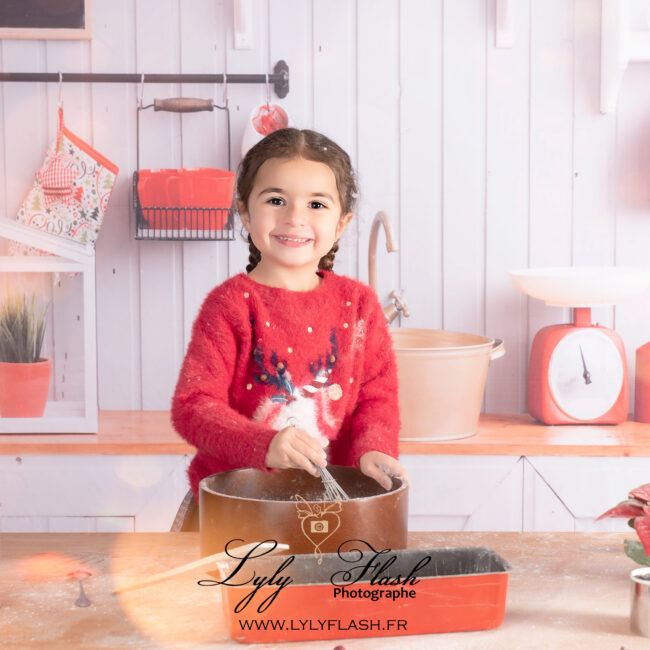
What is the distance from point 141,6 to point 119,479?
3.82 ft

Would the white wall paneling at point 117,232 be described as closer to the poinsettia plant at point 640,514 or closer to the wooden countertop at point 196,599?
the wooden countertop at point 196,599

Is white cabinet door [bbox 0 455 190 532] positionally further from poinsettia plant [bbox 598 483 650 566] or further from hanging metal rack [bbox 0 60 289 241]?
poinsettia plant [bbox 598 483 650 566]

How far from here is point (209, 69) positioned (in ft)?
7.35

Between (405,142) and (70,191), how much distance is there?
2.75 feet

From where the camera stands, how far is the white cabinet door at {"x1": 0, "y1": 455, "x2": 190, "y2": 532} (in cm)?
190

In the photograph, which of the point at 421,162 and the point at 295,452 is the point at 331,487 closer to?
the point at 295,452

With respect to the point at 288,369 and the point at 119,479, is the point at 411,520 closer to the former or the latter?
the point at 119,479

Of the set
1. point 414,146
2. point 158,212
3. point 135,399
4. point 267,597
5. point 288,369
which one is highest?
point 414,146

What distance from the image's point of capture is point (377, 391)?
4.00 ft

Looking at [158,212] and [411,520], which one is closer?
[411,520]

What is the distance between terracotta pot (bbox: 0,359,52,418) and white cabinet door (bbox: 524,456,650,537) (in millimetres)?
1055

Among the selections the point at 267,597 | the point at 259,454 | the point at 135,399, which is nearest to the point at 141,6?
the point at 135,399

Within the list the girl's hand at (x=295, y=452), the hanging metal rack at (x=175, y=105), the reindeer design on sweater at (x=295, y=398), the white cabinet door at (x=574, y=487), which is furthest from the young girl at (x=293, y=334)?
the hanging metal rack at (x=175, y=105)

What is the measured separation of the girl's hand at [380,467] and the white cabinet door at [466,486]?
0.93m
